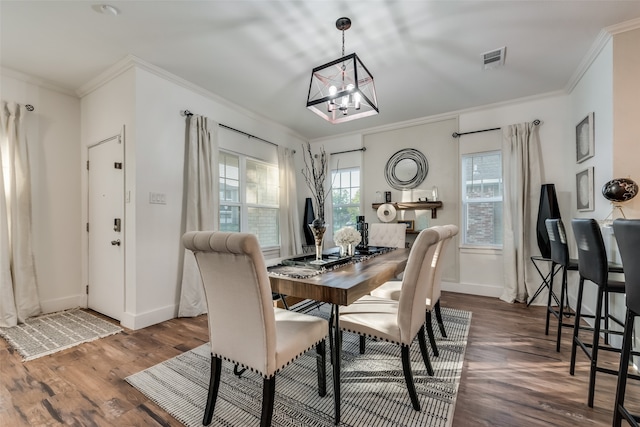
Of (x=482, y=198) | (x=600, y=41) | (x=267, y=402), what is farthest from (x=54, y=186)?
(x=600, y=41)

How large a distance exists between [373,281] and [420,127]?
3.50 meters

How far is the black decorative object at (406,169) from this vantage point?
4355mm

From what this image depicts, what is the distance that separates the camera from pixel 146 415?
155cm

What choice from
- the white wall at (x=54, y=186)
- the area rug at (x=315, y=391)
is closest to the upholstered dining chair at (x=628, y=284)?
the area rug at (x=315, y=391)

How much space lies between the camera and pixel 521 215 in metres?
3.54

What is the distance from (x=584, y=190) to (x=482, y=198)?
1.15 metres

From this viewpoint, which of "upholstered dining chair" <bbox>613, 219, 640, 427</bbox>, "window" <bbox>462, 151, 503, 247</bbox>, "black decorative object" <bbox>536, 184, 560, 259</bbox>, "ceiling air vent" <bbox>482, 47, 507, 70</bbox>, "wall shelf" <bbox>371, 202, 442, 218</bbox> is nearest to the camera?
"upholstered dining chair" <bbox>613, 219, 640, 427</bbox>

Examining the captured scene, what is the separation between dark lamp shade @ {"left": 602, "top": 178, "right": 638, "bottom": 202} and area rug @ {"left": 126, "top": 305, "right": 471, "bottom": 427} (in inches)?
68.9

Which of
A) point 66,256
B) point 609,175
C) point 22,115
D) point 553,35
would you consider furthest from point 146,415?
point 553,35

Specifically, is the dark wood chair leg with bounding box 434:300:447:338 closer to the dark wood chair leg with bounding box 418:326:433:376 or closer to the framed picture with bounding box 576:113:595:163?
the dark wood chair leg with bounding box 418:326:433:376

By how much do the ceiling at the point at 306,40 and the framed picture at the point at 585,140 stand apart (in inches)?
24.0

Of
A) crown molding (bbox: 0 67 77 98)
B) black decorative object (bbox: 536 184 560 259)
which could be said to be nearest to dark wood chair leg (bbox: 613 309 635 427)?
black decorative object (bbox: 536 184 560 259)

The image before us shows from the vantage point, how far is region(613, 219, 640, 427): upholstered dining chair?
1184 mm

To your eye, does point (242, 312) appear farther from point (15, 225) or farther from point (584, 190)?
point (584, 190)
